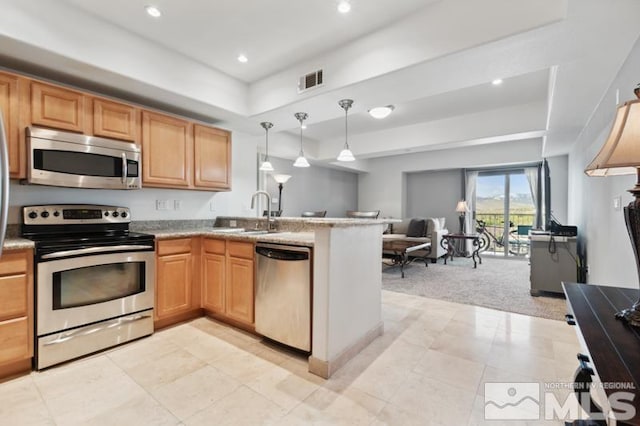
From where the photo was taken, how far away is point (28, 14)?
2059 mm

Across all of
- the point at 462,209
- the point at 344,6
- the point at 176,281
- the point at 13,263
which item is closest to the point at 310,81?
the point at 344,6

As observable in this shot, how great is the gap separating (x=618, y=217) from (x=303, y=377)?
270 cm

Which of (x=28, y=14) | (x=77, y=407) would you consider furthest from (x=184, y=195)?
(x=77, y=407)

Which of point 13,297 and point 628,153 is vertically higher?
point 628,153

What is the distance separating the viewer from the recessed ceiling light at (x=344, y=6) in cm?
215

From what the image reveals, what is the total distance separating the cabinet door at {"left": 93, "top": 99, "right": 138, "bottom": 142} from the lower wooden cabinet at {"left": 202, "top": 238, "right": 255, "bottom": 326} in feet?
4.17

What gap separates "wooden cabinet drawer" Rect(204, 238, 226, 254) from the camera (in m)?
2.87

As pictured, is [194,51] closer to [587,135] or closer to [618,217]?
[618,217]

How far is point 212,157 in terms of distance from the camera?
11.6 feet

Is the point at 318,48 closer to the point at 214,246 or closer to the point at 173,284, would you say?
Answer: the point at 214,246

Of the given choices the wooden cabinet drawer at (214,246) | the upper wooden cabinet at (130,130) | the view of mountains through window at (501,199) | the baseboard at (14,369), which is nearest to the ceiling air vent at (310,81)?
the upper wooden cabinet at (130,130)

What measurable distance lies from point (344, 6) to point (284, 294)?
7.32ft

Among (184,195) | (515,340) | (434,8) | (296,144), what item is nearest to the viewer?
(434,8)

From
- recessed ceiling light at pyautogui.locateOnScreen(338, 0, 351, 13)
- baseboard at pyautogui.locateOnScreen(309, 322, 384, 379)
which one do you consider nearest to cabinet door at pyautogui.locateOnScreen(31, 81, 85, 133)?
recessed ceiling light at pyautogui.locateOnScreen(338, 0, 351, 13)
